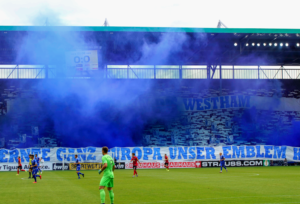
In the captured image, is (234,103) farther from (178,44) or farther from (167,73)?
(178,44)

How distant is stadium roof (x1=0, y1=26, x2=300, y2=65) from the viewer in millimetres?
35375

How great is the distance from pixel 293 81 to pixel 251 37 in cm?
1279

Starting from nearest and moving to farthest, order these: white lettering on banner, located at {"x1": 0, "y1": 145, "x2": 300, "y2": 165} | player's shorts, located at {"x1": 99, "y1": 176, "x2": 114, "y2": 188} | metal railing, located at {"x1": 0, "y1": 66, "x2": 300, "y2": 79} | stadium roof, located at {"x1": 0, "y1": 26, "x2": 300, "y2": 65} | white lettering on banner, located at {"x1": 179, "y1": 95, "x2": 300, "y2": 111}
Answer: player's shorts, located at {"x1": 99, "y1": 176, "x2": 114, "y2": 188}, white lettering on banner, located at {"x1": 0, "y1": 145, "x2": 300, "y2": 165}, stadium roof, located at {"x1": 0, "y1": 26, "x2": 300, "y2": 65}, white lettering on banner, located at {"x1": 179, "y1": 95, "x2": 300, "y2": 111}, metal railing, located at {"x1": 0, "y1": 66, "x2": 300, "y2": 79}

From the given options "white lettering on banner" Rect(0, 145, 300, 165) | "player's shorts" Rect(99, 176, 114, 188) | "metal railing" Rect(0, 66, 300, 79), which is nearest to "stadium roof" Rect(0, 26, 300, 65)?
"metal railing" Rect(0, 66, 300, 79)

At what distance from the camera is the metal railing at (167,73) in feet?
139

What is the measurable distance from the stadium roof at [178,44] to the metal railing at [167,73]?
3.51ft

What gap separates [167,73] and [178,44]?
7.03 m

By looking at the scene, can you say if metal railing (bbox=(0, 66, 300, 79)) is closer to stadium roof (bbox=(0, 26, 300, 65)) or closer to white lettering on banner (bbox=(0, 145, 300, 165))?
stadium roof (bbox=(0, 26, 300, 65))

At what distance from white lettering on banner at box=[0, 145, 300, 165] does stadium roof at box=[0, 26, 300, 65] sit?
10.5 meters

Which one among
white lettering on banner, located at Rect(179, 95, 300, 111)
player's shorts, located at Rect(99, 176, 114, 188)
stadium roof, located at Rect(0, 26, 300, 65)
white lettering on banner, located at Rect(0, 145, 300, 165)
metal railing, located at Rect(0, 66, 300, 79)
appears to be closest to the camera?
player's shorts, located at Rect(99, 176, 114, 188)

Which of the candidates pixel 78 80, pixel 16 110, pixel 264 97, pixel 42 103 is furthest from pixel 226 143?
pixel 16 110

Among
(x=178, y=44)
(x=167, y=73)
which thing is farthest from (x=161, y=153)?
(x=167, y=73)

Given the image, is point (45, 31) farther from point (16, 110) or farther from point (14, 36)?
point (16, 110)

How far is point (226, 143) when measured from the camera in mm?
40000
